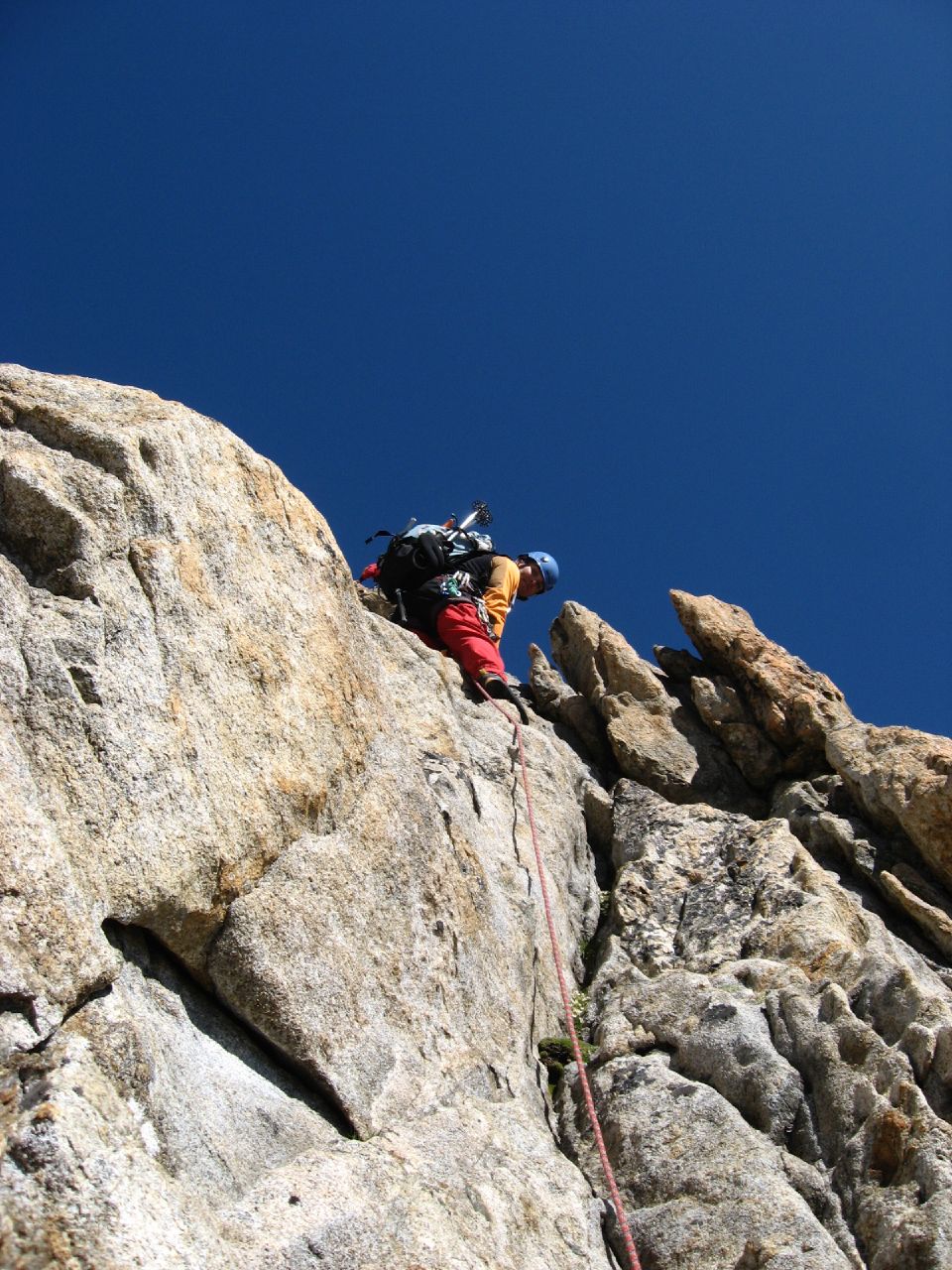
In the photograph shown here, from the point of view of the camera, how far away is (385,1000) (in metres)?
8.66

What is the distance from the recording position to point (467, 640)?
17.2 meters

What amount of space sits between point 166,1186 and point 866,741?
40.9 ft

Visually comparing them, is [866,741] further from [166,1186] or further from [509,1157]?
[166,1186]

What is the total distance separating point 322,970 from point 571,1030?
2.64 metres

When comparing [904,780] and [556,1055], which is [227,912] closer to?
[556,1055]

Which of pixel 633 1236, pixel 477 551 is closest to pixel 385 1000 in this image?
pixel 633 1236

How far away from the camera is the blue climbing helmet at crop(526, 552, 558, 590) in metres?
22.0

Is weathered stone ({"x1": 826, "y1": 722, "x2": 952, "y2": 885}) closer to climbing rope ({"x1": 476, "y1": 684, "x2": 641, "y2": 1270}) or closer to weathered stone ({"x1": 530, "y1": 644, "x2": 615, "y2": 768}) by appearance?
weathered stone ({"x1": 530, "y1": 644, "x2": 615, "y2": 768})

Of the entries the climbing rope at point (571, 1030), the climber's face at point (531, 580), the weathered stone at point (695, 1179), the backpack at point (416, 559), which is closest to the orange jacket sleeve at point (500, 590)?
the backpack at point (416, 559)

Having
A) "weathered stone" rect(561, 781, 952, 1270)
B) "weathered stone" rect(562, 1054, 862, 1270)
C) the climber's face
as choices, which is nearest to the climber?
the climber's face

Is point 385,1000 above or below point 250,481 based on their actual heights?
below

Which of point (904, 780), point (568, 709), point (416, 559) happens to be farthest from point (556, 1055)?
point (416, 559)

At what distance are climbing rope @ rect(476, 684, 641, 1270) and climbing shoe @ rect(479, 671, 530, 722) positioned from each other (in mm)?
141

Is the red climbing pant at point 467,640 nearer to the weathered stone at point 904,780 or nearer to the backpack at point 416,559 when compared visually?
the backpack at point 416,559
